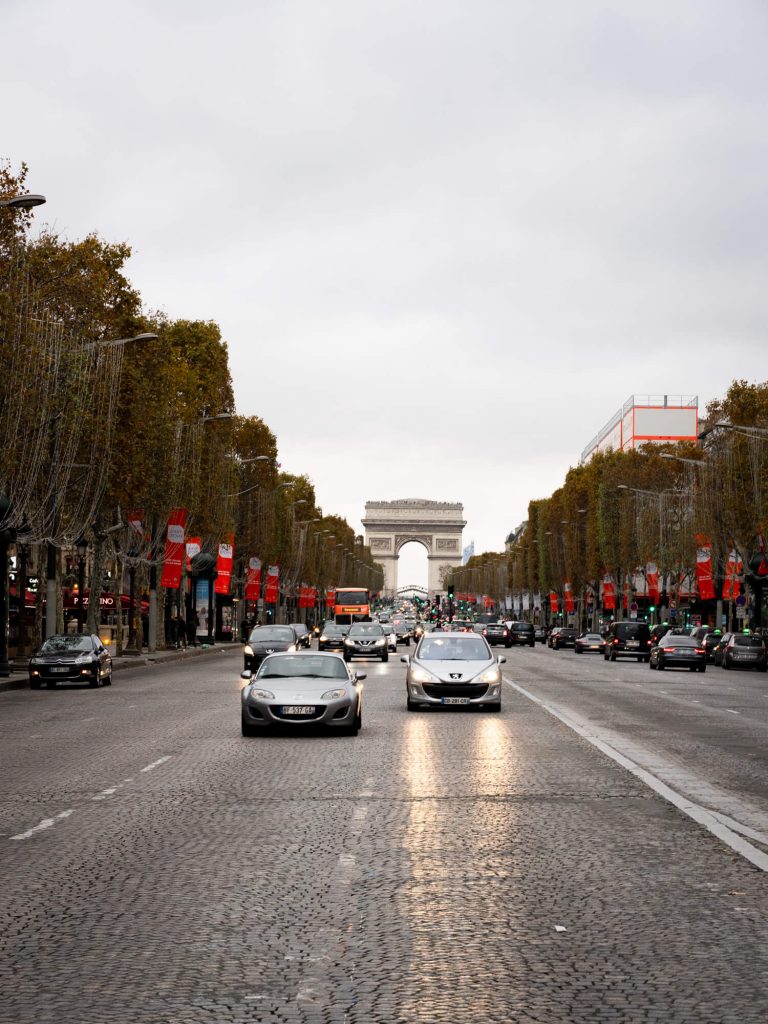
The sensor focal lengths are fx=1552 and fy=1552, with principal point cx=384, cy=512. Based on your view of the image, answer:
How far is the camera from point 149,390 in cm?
5269

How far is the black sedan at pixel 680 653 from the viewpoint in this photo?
55.0 m

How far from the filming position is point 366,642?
194 feet

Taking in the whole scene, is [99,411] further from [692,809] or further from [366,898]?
[366,898]

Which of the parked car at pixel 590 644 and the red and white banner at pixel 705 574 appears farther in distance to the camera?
the parked car at pixel 590 644

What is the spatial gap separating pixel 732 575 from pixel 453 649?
43.1m

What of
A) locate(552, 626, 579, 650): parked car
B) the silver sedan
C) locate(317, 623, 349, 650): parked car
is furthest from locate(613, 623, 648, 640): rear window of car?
the silver sedan

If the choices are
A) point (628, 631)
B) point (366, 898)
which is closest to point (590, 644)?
point (628, 631)

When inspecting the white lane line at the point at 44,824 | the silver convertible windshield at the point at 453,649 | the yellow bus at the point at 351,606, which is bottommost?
the white lane line at the point at 44,824

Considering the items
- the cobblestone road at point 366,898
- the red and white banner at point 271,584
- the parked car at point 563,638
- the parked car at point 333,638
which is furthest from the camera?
the parked car at point 563,638

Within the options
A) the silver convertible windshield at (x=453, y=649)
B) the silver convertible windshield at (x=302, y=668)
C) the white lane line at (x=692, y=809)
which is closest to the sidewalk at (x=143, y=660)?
the silver convertible windshield at (x=453, y=649)

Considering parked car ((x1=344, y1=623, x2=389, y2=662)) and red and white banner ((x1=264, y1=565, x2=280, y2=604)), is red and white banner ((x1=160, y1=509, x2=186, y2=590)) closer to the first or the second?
parked car ((x1=344, y1=623, x2=389, y2=662))

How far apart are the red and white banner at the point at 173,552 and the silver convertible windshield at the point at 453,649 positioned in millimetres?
28986

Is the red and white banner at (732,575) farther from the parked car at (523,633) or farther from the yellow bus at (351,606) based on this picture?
the yellow bus at (351,606)

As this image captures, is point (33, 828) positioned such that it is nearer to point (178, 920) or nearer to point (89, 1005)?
point (178, 920)
